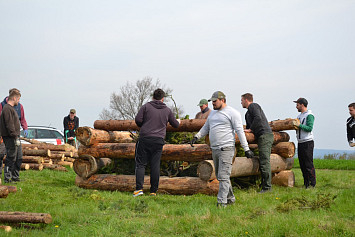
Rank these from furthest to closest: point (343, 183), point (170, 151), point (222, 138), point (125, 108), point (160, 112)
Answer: point (125, 108), point (343, 183), point (170, 151), point (160, 112), point (222, 138)


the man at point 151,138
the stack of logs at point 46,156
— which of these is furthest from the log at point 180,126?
the stack of logs at point 46,156

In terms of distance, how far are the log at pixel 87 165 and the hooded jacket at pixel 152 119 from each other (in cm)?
192

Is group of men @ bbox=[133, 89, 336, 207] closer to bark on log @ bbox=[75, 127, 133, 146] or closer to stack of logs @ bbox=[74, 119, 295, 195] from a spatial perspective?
stack of logs @ bbox=[74, 119, 295, 195]

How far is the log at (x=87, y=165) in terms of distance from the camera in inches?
369

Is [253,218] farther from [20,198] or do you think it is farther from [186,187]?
[20,198]

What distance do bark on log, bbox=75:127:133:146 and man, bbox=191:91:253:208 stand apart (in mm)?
3635

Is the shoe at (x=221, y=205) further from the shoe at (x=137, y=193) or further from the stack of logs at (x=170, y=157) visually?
the shoe at (x=137, y=193)

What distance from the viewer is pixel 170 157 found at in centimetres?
881

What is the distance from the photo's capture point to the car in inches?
722

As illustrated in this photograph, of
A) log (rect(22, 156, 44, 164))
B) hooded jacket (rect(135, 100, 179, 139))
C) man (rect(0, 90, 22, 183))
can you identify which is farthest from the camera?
log (rect(22, 156, 44, 164))

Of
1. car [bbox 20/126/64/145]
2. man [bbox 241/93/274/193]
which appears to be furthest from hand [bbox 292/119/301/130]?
car [bbox 20/126/64/145]

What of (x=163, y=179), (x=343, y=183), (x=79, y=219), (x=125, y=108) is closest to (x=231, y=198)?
(x=163, y=179)

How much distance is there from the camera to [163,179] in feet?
28.2

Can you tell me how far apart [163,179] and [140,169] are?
68 centimetres
